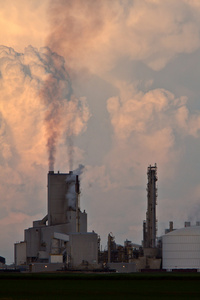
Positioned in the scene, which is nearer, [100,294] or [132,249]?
[100,294]

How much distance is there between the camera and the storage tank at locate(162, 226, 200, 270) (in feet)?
452

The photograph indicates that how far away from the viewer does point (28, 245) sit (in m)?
148

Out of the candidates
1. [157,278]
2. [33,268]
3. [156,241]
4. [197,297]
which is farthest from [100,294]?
[156,241]

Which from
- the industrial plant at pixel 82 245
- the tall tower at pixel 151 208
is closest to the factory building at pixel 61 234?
the industrial plant at pixel 82 245

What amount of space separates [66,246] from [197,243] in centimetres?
2604

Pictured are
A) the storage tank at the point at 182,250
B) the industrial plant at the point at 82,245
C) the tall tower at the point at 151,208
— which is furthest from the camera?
the tall tower at the point at 151,208

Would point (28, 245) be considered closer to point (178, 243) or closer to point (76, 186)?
point (76, 186)

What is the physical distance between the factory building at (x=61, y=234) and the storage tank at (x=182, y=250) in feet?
49.8

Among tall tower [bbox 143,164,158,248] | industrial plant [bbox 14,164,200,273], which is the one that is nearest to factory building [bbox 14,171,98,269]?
industrial plant [bbox 14,164,200,273]

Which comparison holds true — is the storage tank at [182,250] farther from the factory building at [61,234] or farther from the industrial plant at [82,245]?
the factory building at [61,234]

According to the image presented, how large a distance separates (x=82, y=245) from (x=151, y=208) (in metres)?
22.2

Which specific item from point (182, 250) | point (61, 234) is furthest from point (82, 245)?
point (182, 250)

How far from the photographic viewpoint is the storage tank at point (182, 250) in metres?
138

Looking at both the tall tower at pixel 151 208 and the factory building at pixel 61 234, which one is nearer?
the factory building at pixel 61 234
